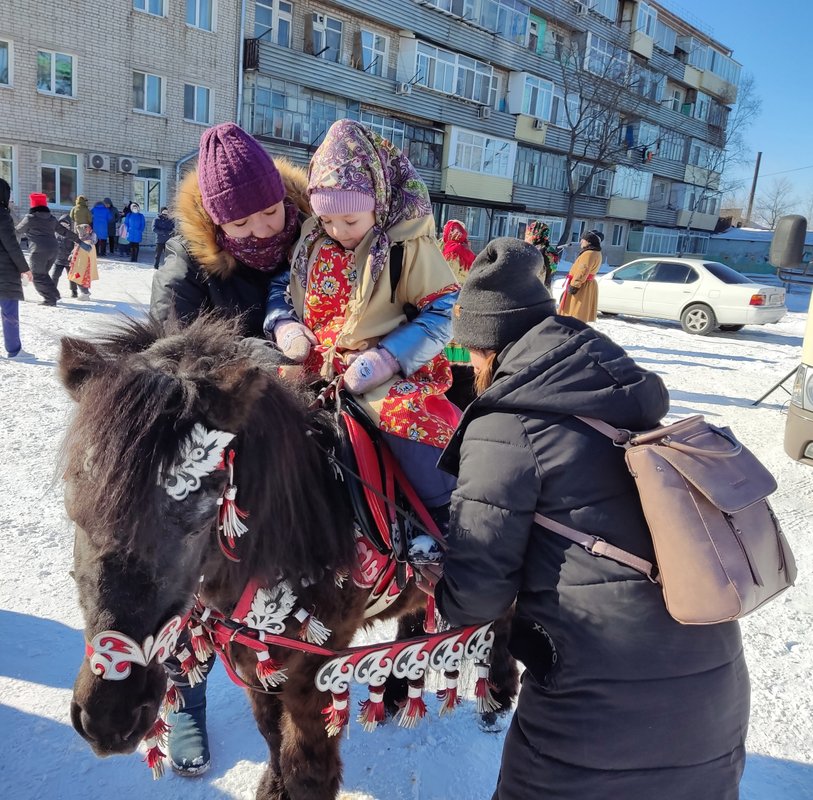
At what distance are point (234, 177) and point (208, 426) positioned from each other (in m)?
1.00

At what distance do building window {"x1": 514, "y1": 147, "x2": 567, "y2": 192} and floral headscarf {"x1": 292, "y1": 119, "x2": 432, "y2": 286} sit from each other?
30.3 m

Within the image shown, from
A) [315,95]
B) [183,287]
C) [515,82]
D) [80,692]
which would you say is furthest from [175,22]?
[80,692]

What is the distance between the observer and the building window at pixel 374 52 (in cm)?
2383

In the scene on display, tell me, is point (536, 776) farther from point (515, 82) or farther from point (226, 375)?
point (515, 82)

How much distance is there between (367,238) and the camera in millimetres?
2029

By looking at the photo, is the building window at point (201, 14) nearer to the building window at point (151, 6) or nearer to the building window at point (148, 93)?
the building window at point (151, 6)

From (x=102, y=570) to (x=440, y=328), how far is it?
1192mm

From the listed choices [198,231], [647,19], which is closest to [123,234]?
[198,231]

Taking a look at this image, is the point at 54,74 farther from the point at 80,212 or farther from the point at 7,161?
the point at 80,212

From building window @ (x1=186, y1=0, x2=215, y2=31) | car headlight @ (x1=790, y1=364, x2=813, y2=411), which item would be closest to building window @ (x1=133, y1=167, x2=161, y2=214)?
building window @ (x1=186, y1=0, x2=215, y2=31)

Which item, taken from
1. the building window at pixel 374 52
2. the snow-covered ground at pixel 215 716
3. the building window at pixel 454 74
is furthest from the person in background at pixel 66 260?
the building window at pixel 454 74

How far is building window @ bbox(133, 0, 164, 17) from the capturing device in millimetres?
18834

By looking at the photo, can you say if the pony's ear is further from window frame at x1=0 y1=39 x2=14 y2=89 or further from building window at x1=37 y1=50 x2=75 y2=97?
building window at x1=37 y1=50 x2=75 y2=97

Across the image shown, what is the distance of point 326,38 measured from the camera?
75.2ft
